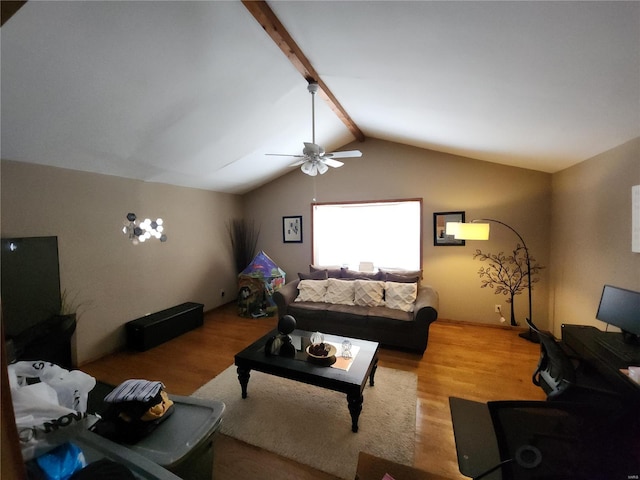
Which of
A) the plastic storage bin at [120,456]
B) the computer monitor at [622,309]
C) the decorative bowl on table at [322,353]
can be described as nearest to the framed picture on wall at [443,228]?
the computer monitor at [622,309]

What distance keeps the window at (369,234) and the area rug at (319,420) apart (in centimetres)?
221

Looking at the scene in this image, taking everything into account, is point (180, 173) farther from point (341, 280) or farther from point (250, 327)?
point (341, 280)

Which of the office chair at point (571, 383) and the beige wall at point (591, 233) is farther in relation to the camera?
the beige wall at point (591, 233)

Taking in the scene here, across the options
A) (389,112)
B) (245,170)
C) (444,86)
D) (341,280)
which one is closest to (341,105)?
(389,112)

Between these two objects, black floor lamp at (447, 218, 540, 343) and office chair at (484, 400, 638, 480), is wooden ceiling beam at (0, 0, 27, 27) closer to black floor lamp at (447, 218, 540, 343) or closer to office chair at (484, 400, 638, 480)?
office chair at (484, 400, 638, 480)

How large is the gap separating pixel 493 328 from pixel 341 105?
3.83 meters

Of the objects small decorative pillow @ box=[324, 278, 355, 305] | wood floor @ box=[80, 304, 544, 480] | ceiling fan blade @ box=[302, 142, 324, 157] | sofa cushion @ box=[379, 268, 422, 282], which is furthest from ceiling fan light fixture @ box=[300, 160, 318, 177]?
wood floor @ box=[80, 304, 544, 480]

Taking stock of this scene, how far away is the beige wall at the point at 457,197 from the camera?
11.8 feet

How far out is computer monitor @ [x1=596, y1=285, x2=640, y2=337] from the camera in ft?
6.23

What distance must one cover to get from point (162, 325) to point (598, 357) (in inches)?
171

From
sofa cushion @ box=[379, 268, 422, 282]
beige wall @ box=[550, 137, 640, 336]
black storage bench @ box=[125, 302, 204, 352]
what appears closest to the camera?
beige wall @ box=[550, 137, 640, 336]

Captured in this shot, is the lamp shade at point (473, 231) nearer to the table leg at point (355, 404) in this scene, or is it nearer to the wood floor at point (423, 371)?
the wood floor at point (423, 371)

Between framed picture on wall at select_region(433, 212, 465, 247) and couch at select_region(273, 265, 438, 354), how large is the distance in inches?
29.6

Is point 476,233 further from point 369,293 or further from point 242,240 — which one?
point 242,240
